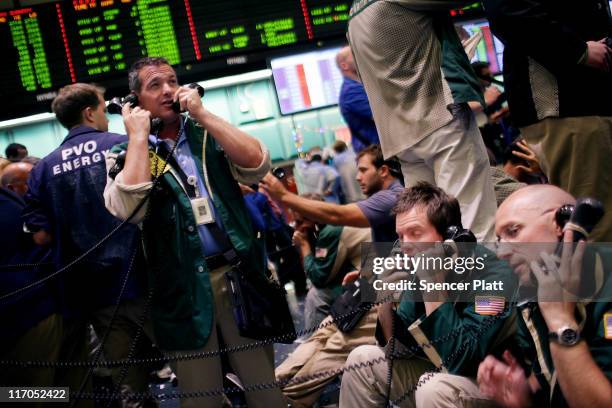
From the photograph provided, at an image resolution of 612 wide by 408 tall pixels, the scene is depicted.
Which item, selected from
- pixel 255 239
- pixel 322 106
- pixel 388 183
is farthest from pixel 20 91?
pixel 255 239

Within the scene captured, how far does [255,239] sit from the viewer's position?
3.72 metres

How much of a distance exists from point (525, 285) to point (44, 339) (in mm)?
2786

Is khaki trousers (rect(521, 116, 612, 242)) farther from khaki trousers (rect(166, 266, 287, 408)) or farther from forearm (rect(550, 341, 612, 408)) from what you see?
khaki trousers (rect(166, 266, 287, 408))

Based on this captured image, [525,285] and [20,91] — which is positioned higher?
[20,91]

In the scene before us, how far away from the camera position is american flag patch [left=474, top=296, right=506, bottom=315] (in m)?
2.69

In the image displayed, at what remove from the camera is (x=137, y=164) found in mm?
3523

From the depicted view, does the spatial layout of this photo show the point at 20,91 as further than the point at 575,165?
Yes

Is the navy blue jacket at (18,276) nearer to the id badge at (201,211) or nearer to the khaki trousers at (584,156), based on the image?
the id badge at (201,211)

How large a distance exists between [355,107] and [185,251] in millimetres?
2053

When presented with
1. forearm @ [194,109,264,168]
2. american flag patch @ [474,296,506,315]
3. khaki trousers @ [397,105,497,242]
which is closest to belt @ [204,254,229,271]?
forearm @ [194,109,264,168]

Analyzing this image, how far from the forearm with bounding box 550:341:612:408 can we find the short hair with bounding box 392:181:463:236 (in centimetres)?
98

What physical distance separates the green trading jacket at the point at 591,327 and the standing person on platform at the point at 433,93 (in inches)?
44.0

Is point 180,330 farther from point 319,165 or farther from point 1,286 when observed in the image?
point 319,165

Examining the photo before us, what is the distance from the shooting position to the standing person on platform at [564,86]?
10.3 ft
